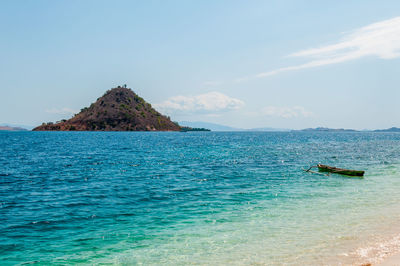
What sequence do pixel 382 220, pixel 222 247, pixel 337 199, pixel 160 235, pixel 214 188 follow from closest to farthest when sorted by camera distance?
pixel 222 247 < pixel 160 235 < pixel 382 220 < pixel 337 199 < pixel 214 188

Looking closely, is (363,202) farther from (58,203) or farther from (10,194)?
(10,194)

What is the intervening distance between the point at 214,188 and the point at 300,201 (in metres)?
8.60

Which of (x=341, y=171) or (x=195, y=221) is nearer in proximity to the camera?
(x=195, y=221)

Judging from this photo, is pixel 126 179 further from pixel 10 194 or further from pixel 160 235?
pixel 160 235

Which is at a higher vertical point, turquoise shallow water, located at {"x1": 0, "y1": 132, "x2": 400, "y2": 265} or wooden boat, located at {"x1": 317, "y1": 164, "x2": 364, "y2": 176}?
wooden boat, located at {"x1": 317, "y1": 164, "x2": 364, "y2": 176}

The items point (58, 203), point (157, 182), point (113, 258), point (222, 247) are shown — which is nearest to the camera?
point (113, 258)

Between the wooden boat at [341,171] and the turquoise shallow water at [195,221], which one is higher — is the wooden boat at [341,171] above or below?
above

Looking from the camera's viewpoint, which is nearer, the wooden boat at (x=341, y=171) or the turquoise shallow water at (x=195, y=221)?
the turquoise shallow water at (x=195, y=221)

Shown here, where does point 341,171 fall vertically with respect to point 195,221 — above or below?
above

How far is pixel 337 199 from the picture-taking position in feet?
80.4

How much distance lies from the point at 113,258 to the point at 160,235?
3366 millimetres

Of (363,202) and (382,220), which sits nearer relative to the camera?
(382,220)

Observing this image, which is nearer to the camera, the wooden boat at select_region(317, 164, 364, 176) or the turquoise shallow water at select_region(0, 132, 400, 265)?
the turquoise shallow water at select_region(0, 132, 400, 265)

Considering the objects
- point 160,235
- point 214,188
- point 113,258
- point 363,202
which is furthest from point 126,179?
point 363,202
